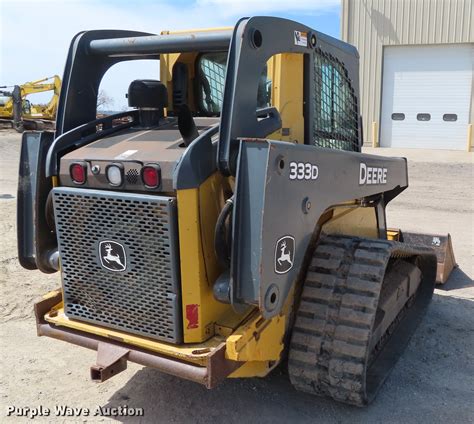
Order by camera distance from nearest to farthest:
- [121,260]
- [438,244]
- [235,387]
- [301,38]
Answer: [121,260] < [301,38] < [235,387] < [438,244]

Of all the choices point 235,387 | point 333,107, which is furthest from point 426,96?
point 235,387

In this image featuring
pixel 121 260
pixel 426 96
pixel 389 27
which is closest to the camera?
pixel 121 260

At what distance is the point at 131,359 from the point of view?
288cm

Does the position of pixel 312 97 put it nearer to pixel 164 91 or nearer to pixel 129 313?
pixel 164 91

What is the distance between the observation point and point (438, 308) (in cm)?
491

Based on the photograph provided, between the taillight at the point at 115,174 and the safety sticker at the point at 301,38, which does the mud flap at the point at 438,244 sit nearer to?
the safety sticker at the point at 301,38

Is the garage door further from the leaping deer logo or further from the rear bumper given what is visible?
the rear bumper

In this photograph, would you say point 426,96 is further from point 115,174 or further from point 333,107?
point 115,174

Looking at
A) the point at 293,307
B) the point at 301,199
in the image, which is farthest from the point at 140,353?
the point at 301,199

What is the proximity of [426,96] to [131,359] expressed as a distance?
56.9ft

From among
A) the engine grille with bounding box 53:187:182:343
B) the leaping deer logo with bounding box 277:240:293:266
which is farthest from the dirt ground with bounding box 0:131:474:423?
the leaping deer logo with bounding box 277:240:293:266

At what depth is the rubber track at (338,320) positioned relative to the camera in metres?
2.96

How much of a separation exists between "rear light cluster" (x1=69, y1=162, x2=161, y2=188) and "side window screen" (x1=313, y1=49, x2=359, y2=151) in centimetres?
116

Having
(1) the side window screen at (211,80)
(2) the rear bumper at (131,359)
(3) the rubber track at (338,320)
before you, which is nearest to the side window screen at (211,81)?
(1) the side window screen at (211,80)
